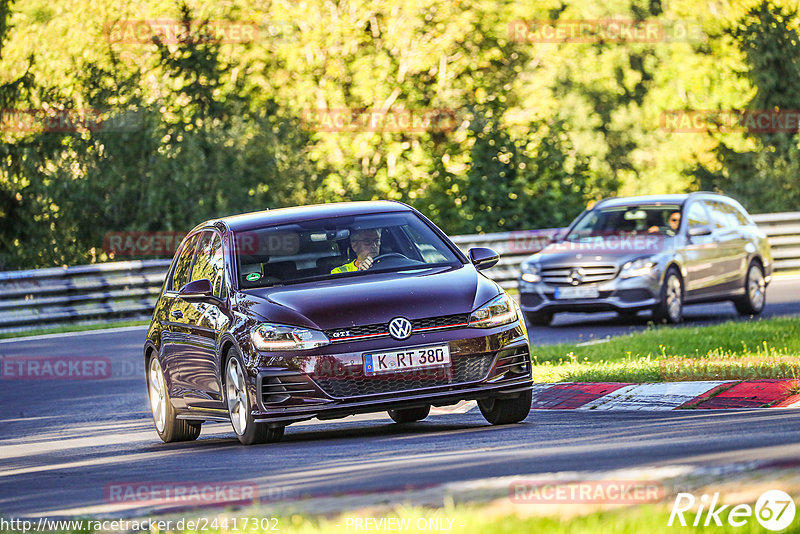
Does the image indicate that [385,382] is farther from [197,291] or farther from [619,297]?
[619,297]

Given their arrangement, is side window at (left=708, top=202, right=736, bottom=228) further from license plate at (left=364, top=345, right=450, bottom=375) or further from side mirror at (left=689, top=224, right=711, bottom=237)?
license plate at (left=364, top=345, right=450, bottom=375)

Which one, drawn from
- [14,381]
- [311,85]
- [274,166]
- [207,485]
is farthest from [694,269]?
[311,85]

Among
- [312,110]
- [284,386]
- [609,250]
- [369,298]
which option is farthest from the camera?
[312,110]

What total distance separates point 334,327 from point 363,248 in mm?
1350

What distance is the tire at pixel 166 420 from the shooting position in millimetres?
11945

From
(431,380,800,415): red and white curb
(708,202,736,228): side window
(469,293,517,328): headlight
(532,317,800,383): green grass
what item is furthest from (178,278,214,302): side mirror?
(708,202,736,228): side window

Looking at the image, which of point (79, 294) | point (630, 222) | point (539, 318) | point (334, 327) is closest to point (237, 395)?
point (334, 327)

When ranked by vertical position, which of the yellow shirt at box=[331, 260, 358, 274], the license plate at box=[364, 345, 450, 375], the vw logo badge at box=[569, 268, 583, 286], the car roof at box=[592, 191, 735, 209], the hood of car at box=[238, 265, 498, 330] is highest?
the yellow shirt at box=[331, 260, 358, 274]

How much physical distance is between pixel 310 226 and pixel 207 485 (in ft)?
10.3

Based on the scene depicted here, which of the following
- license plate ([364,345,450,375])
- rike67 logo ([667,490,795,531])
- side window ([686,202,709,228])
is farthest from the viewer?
side window ([686,202,709,228])

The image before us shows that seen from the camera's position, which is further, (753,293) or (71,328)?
(71,328)

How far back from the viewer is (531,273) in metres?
20.5

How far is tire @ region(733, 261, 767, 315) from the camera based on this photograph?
21.3m

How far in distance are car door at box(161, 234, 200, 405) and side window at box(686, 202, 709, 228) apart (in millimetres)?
9962
